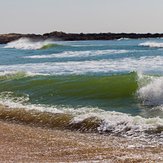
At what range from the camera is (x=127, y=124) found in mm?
11523

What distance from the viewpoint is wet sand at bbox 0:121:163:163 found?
8.45 m

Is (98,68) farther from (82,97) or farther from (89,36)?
(89,36)

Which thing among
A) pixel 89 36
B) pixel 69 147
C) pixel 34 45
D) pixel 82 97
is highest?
pixel 69 147

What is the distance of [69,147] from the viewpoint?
9.49m

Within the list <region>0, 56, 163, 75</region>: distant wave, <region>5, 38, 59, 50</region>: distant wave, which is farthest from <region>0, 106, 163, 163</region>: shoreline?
<region>5, 38, 59, 50</region>: distant wave

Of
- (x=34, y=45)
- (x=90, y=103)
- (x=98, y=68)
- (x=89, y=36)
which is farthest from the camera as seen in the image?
(x=89, y=36)

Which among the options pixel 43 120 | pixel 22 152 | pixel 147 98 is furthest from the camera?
pixel 147 98

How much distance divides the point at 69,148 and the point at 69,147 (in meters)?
0.09

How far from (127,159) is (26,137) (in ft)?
11.1

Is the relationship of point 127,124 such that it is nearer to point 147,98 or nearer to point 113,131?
point 113,131

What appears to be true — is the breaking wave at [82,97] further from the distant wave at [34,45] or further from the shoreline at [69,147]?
the distant wave at [34,45]

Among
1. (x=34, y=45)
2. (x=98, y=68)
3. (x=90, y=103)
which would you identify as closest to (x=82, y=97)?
(x=90, y=103)

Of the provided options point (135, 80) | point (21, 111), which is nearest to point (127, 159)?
point (21, 111)

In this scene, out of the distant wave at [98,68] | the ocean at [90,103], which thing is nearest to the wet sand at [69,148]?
the ocean at [90,103]
